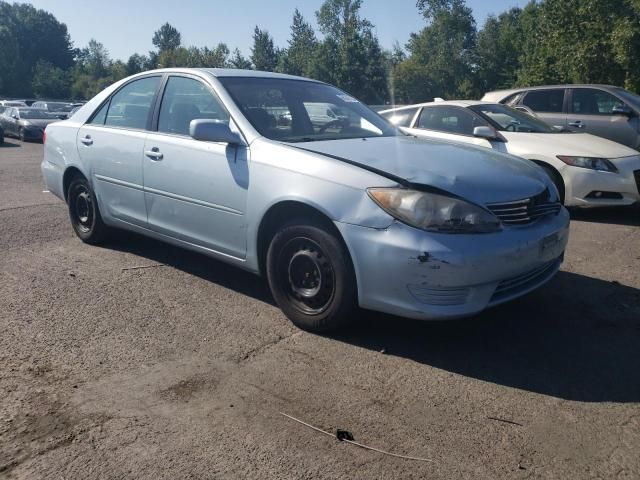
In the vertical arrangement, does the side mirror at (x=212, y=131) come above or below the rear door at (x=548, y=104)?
below

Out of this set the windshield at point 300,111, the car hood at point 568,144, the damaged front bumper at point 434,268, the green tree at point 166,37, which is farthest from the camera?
the green tree at point 166,37

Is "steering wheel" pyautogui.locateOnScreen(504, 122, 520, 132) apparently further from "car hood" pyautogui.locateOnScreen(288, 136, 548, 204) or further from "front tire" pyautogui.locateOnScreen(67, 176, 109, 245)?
"front tire" pyautogui.locateOnScreen(67, 176, 109, 245)

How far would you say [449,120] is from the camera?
8.13 m

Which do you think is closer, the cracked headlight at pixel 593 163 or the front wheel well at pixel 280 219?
the front wheel well at pixel 280 219

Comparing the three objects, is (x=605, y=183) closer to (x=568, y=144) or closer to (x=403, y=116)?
(x=568, y=144)

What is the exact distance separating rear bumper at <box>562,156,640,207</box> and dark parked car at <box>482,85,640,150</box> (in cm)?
263

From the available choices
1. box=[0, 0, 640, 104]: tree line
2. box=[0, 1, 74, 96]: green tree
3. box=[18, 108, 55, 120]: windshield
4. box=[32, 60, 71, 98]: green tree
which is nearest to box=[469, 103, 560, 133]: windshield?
box=[18, 108, 55, 120]: windshield

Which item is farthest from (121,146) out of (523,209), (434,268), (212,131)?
(523,209)

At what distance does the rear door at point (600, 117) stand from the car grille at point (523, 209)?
6453 millimetres

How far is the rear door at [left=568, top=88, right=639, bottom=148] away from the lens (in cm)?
938

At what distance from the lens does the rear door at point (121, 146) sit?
16.1ft

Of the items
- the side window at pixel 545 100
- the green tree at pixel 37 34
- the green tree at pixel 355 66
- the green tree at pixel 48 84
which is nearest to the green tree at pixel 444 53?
the green tree at pixel 355 66

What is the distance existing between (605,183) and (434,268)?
4.70 m

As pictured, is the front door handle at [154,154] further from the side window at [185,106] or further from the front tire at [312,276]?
the front tire at [312,276]
